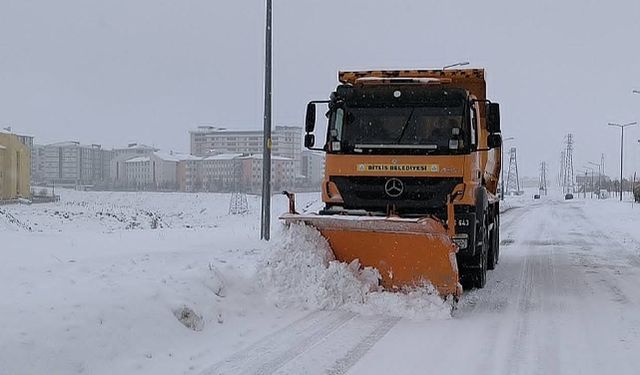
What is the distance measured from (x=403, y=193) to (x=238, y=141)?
377 ft

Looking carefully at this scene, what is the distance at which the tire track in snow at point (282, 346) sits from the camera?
18.3 feet

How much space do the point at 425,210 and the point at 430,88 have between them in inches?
65.9

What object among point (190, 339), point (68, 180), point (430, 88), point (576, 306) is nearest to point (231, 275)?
point (190, 339)

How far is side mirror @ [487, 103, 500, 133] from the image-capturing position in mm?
8961

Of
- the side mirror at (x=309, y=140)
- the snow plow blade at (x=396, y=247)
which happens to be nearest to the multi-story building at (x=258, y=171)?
the side mirror at (x=309, y=140)

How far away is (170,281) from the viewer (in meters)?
7.74

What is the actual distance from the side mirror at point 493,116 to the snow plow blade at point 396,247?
74.7 inches

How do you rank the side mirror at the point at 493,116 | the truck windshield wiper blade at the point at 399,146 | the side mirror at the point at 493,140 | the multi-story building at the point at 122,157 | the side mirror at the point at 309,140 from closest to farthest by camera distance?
the truck windshield wiper blade at the point at 399,146 < the side mirror at the point at 493,116 < the side mirror at the point at 493,140 < the side mirror at the point at 309,140 < the multi-story building at the point at 122,157

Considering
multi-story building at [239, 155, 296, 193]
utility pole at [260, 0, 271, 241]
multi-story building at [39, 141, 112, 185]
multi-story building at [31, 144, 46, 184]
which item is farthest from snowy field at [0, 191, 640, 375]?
multi-story building at [31, 144, 46, 184]

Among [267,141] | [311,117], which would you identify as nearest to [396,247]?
[311,117]

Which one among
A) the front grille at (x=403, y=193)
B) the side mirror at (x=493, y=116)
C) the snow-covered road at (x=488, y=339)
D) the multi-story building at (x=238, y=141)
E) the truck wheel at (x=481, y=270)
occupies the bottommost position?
the snow-covered road at (x=488, y=339)

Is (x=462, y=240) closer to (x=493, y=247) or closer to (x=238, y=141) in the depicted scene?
(x=493, y=247)

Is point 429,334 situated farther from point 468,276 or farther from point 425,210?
point 468,276

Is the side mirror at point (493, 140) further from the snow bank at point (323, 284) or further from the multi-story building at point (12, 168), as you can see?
the multi-story building at point (12, 168)
